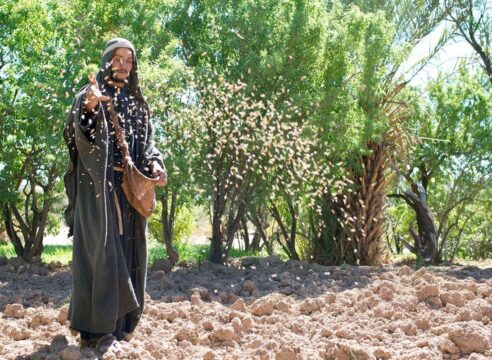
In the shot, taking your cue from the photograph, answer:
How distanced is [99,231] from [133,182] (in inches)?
14.5

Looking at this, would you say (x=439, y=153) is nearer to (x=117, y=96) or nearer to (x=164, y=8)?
(x=164, y=8)

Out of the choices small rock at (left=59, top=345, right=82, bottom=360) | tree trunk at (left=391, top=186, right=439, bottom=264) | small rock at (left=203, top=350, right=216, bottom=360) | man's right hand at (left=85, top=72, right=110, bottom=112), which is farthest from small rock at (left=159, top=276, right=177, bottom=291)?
tree trunk at (left=391, top=186, right=439, bottom=264)

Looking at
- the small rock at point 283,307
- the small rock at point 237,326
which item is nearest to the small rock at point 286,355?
the small rock at point 237,326

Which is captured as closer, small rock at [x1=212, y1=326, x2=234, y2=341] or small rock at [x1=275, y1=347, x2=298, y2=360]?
small rock at [x1=275, y1=347, x2=298, y2=360]

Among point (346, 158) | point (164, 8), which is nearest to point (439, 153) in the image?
point (346, 158)

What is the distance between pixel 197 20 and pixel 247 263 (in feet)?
10.8

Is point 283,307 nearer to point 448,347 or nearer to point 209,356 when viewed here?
Result: point 209,356

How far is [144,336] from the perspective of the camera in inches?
187

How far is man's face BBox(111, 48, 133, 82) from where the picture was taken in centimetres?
445

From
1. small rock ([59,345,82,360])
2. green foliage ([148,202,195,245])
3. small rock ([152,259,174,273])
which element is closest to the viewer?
small rock ([59,345,82,360])

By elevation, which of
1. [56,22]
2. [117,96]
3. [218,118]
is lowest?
[117,96]

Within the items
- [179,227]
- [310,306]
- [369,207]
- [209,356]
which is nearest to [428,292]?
[310,306]

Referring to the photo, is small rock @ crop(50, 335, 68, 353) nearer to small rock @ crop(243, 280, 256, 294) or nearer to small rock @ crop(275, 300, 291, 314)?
small rock @ crop(275, 300, 291, 314)

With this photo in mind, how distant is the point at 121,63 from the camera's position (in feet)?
14.7
